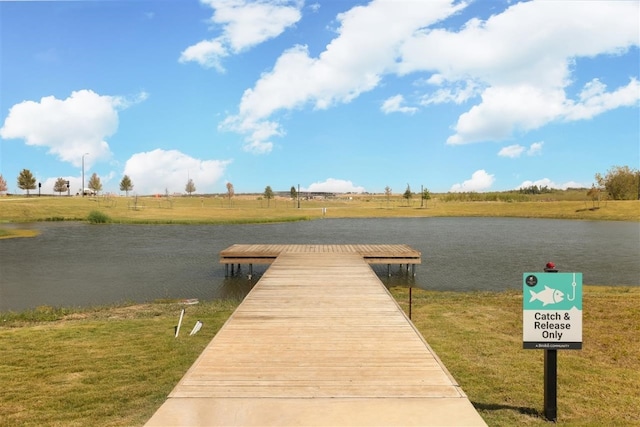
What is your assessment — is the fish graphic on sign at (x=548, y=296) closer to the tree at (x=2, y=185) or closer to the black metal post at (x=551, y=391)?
the black metal post at (x=551, y=391)

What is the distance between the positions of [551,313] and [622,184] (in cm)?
10127

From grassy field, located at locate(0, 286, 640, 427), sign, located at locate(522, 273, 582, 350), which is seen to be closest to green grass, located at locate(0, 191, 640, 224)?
grassy field, located at locate(0, 286, 640, 427)

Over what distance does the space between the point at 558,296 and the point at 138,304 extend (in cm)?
1336

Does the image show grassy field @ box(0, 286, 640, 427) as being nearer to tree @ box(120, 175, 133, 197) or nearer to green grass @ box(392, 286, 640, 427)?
green grass @ box(392, 286, 640, 427)

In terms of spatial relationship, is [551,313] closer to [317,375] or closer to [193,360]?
[317,375]

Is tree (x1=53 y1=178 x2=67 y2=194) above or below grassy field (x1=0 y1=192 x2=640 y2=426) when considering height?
above

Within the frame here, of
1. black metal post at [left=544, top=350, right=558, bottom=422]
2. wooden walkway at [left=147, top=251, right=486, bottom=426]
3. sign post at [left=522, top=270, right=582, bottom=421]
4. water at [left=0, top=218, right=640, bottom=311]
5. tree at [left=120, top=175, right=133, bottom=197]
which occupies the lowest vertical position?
water at [left=0, top=218, right=640, bottom=311]

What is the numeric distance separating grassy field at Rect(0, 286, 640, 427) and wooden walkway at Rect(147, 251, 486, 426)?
4.29 feet

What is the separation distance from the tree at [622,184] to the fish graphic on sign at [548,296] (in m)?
101

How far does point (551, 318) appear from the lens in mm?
5926

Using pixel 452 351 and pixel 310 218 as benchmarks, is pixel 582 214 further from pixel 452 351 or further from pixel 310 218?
pixel 452 351

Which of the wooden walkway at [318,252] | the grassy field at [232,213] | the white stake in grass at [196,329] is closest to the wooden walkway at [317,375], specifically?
the white stake in grass at [196,329]

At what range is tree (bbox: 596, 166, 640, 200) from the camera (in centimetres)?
8612

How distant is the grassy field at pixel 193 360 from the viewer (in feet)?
20.5
